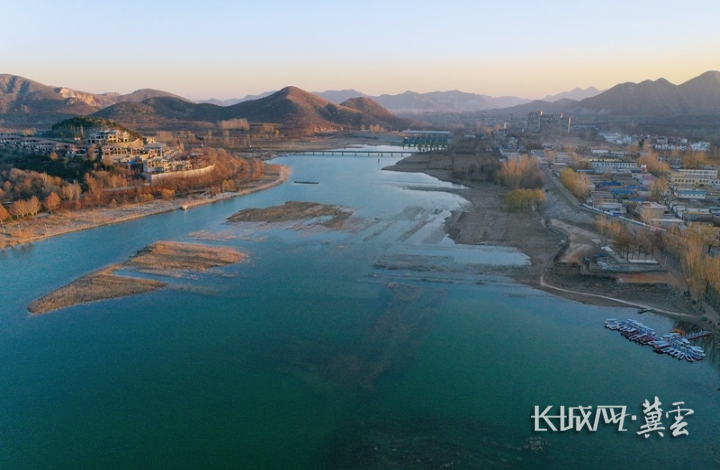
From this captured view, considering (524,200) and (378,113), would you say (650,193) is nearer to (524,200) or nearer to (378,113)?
(524,200)

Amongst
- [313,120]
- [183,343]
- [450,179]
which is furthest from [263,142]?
[183,343]

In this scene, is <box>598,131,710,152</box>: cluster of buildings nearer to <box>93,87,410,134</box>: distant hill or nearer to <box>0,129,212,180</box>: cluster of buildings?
<box>0,129,212,180</box>: cluster of buildings

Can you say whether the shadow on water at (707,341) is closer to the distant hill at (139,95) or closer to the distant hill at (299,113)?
the distant hill at (299,113)

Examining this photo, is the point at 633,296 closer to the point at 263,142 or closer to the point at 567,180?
the point at 567,180

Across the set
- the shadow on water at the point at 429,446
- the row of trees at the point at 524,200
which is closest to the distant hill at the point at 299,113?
the row of trees at the point at 524,200

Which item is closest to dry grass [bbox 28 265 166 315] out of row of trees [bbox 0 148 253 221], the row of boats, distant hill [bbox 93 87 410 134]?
row of trees [bbox 0 148 253 221]

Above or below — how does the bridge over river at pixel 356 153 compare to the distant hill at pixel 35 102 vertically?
below

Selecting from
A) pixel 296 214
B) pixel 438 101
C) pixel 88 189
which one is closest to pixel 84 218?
pixel 88 189
